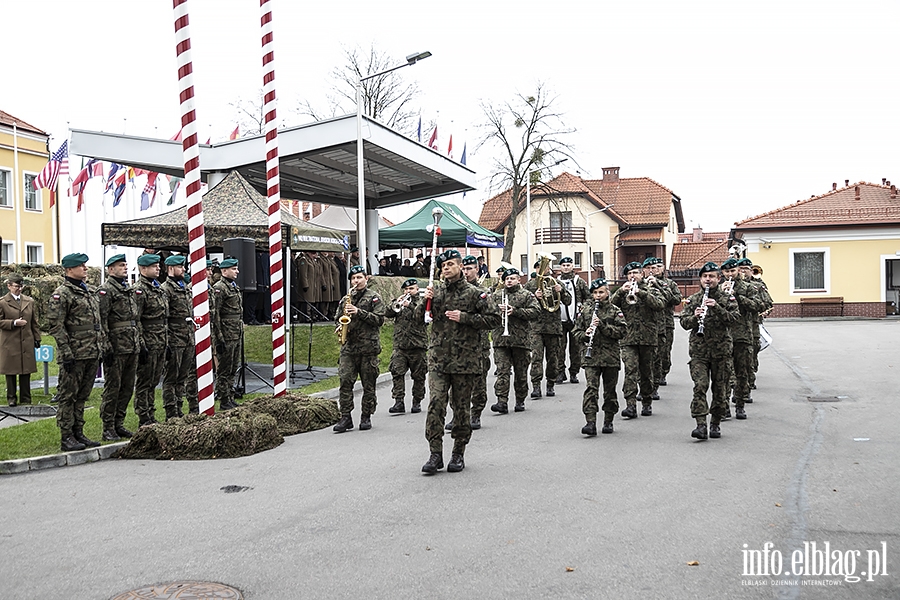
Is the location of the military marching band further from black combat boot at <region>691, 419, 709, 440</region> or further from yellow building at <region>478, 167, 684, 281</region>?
yellow building at <region>478, 167, 684, 281</region>

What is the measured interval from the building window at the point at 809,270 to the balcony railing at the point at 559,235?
25.9 meters

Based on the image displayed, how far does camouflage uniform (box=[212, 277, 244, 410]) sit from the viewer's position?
494 inches

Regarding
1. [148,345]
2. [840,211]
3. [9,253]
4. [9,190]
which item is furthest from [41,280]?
[840,211]

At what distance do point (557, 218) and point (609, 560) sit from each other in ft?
213

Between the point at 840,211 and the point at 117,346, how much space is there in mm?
41241

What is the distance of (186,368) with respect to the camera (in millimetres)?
11398

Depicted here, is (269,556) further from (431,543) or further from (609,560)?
(609,560)

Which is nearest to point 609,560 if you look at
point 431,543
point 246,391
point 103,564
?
point 431,543

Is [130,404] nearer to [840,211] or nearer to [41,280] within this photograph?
[41,280]

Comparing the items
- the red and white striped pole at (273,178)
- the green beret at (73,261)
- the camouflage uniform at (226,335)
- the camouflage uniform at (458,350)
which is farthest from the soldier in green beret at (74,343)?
the camouflage uniform at (458,350)

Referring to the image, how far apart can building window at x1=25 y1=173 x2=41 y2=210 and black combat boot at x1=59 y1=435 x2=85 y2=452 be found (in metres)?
29.3

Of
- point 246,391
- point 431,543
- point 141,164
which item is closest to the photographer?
point 431,543

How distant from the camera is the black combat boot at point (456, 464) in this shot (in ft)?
26.0

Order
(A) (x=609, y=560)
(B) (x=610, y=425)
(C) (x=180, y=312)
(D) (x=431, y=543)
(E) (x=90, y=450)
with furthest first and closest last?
(C) (x=180, y=312) < (B) (x=610, y=425) < (E) (x=90, y=450) < (D) (x=431, y=543) < (A) (x=609, y=560)
